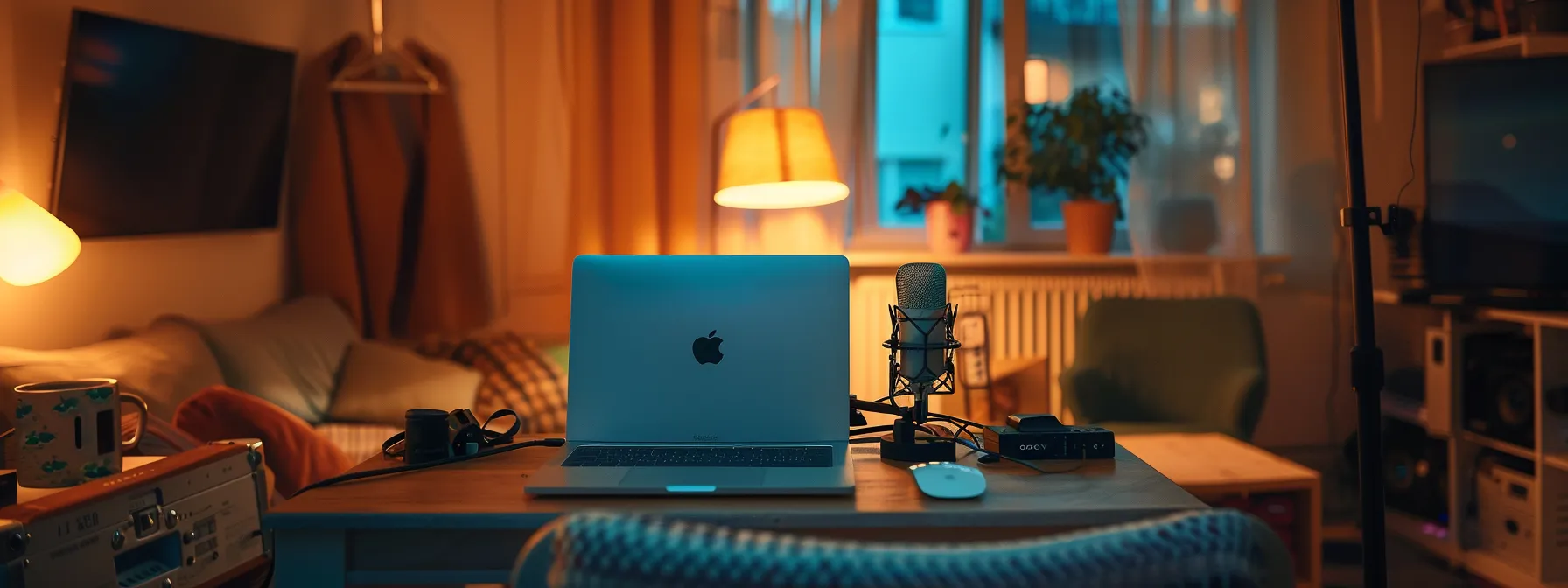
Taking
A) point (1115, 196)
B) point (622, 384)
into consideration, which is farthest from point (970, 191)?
point (622, 384)

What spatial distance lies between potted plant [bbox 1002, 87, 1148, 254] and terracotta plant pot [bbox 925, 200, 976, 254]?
0.22m

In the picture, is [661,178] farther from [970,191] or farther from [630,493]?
[630,493]

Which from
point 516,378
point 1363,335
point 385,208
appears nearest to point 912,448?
point 1363,335

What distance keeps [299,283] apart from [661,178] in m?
1.27

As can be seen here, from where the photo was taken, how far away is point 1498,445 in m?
3.09

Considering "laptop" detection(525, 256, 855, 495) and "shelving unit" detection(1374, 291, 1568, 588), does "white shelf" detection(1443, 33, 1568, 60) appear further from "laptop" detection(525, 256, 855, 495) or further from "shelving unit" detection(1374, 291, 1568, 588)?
"laptop" detection(525, 256, 855, 495)

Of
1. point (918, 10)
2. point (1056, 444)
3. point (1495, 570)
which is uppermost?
point (918, 10)

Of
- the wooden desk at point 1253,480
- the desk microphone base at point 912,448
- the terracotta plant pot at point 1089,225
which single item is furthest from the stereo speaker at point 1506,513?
the desk microphone base at point 912,448

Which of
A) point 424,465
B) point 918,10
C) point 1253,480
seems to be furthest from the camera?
point 918,10

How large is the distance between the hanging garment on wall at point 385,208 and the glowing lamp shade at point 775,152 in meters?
1.03

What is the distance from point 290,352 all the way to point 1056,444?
2420 millimetres

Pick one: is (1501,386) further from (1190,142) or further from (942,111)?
(942,111)

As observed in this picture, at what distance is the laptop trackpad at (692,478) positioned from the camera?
124cm

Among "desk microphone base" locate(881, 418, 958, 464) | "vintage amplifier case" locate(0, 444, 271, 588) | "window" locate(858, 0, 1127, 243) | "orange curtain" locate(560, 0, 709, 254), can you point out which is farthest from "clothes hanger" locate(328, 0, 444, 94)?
"desk microphone base" locate(881, 418, 958, 464)
